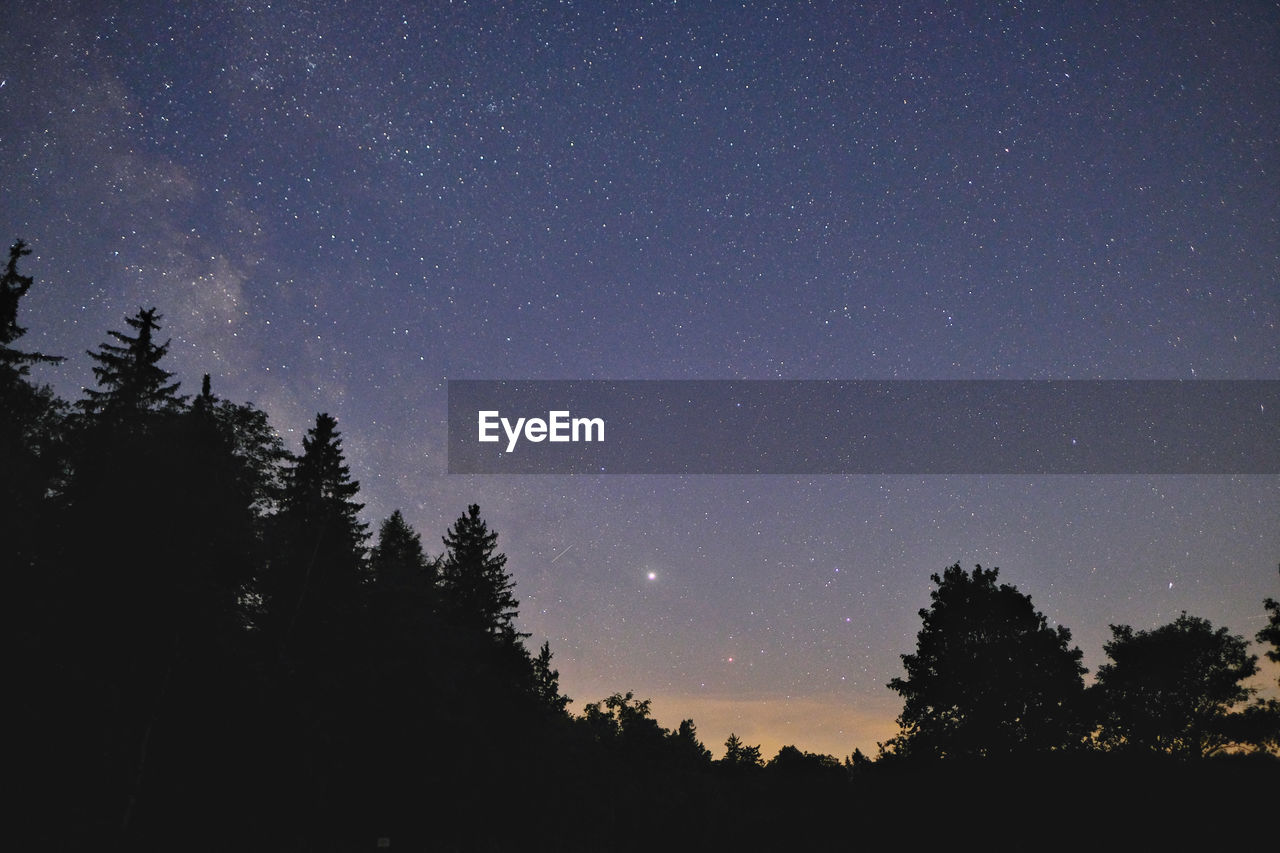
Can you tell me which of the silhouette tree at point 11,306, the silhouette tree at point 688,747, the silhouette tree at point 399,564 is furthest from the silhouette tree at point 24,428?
the silhouette tree at point 688,747

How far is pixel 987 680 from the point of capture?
4403 cm

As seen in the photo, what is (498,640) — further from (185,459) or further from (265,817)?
(185,459)

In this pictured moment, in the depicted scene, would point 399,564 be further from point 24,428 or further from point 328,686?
point 24,428

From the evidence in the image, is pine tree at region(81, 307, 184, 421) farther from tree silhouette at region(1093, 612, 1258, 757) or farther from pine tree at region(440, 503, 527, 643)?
tree silhouette at region(1093, 612, 1258, 757)

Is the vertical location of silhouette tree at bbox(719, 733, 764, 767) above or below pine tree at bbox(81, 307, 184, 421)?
below

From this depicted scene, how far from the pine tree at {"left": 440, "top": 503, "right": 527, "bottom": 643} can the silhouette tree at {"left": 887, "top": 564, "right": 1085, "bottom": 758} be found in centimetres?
2660

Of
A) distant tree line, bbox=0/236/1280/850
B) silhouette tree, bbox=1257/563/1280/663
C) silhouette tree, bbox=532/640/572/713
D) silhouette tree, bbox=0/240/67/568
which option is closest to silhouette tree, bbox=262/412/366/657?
distant tree line, bbox=0/236/1280/850

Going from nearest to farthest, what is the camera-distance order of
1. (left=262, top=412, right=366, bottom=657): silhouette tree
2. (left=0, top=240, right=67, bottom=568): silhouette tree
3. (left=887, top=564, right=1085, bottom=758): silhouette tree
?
(left=0, top=240, right=67, bottom=568): silhouette tree < (left=262, top=412, right=366, bottom=657): silhouette tree < (left=887, top=564, right=1085, bottom=758): silhouette tree

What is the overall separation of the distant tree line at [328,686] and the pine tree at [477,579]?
0.22m

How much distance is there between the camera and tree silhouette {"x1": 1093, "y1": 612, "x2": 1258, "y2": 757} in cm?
4922

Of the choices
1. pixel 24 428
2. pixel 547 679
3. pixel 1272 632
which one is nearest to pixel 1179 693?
pixel 1272 632

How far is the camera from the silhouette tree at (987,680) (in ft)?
144

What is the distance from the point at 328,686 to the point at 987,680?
35.4 m

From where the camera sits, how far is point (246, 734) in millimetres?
29484
